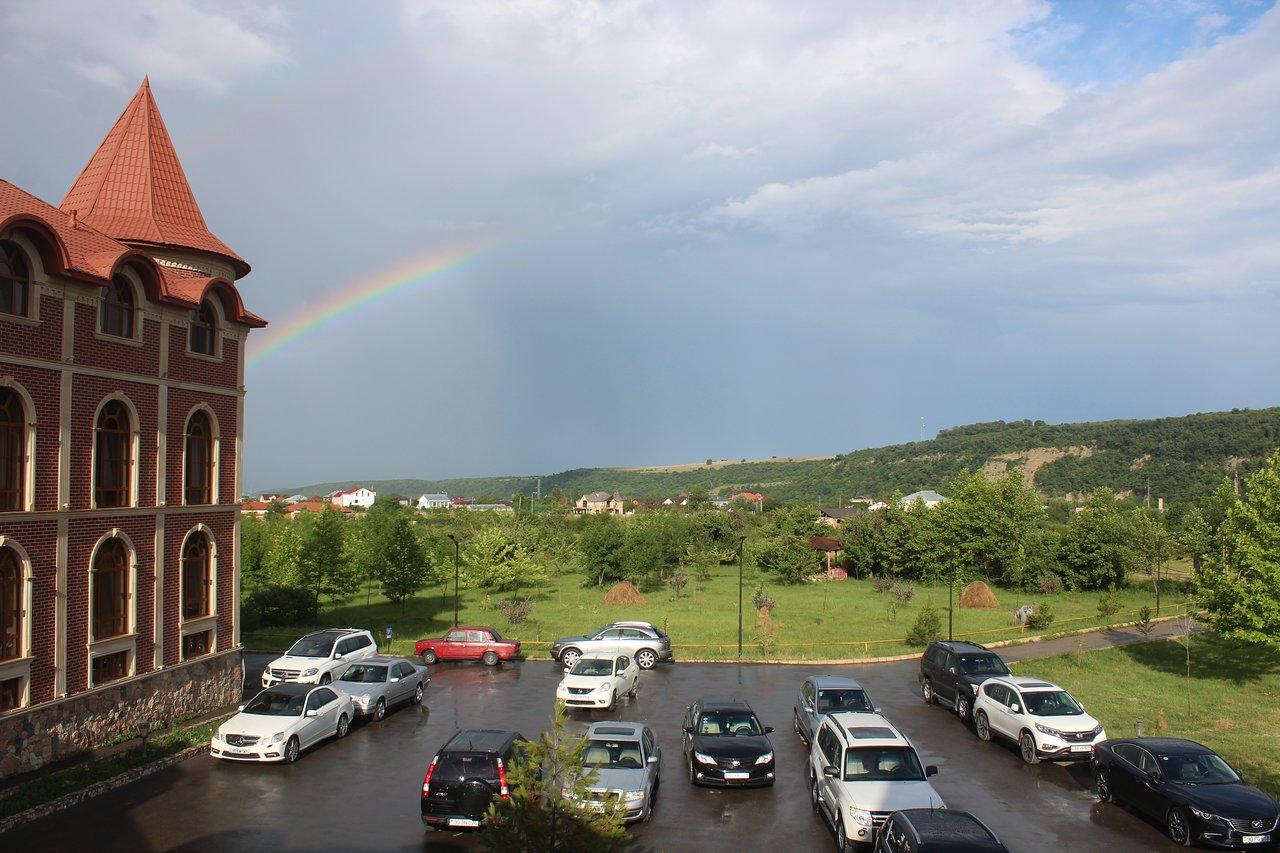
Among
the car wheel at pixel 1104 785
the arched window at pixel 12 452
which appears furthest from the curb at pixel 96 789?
the car wheel at pixel 1104 785

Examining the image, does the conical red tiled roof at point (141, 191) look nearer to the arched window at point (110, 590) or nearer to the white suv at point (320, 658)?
the arched window at point (110, 590)

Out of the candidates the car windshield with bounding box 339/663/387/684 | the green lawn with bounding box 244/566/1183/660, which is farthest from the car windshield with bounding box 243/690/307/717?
the green lawn with bounding box 244/566/1183/660

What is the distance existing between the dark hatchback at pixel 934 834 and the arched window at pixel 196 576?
1867 centimetres

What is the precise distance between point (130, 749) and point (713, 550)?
203 feet

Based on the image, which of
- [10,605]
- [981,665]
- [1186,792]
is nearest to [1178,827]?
[1186,792]

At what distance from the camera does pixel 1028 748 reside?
18.5 meters

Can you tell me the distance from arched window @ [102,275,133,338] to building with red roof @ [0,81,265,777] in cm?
5

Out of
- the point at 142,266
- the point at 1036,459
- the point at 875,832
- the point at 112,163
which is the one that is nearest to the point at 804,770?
the point at 875,832

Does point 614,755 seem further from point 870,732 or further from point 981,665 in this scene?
point 981,665

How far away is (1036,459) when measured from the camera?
582ft

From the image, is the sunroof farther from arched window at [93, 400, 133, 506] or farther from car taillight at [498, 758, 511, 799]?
arched window at [93, 400, 133, 506]

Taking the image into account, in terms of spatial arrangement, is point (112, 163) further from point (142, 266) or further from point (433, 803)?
point (433, 803)

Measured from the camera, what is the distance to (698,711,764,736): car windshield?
17344 mm

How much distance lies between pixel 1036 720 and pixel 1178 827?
4569 millimetres
